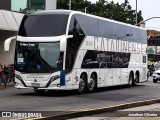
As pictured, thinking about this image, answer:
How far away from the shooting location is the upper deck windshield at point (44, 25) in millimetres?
20125

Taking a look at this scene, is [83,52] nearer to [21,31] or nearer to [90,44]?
[90,44]

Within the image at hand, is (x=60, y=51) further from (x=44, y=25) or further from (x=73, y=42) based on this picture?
(x=44, y=25)

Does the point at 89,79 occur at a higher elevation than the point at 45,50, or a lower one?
lower

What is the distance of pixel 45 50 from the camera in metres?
20.0

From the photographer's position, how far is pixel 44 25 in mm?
20328

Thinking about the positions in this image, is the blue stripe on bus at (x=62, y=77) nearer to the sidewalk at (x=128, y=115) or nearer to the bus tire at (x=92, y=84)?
the bus tire at (x=92, y=84)

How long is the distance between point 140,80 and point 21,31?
42.2 feet

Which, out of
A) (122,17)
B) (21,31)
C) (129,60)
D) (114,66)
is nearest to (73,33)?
(21,31)

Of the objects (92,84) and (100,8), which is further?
(100,8)

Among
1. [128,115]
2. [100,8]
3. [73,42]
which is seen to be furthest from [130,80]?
[100,8]

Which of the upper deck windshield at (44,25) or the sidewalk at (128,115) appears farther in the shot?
the upper deck windshield at (44,25)

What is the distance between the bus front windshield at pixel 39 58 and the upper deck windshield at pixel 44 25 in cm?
50

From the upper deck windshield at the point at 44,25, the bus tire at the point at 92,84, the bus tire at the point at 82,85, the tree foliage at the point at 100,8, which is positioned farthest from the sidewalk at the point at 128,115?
the tree foliage at the point at 100,8

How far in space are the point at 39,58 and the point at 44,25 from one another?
1.49 metres
